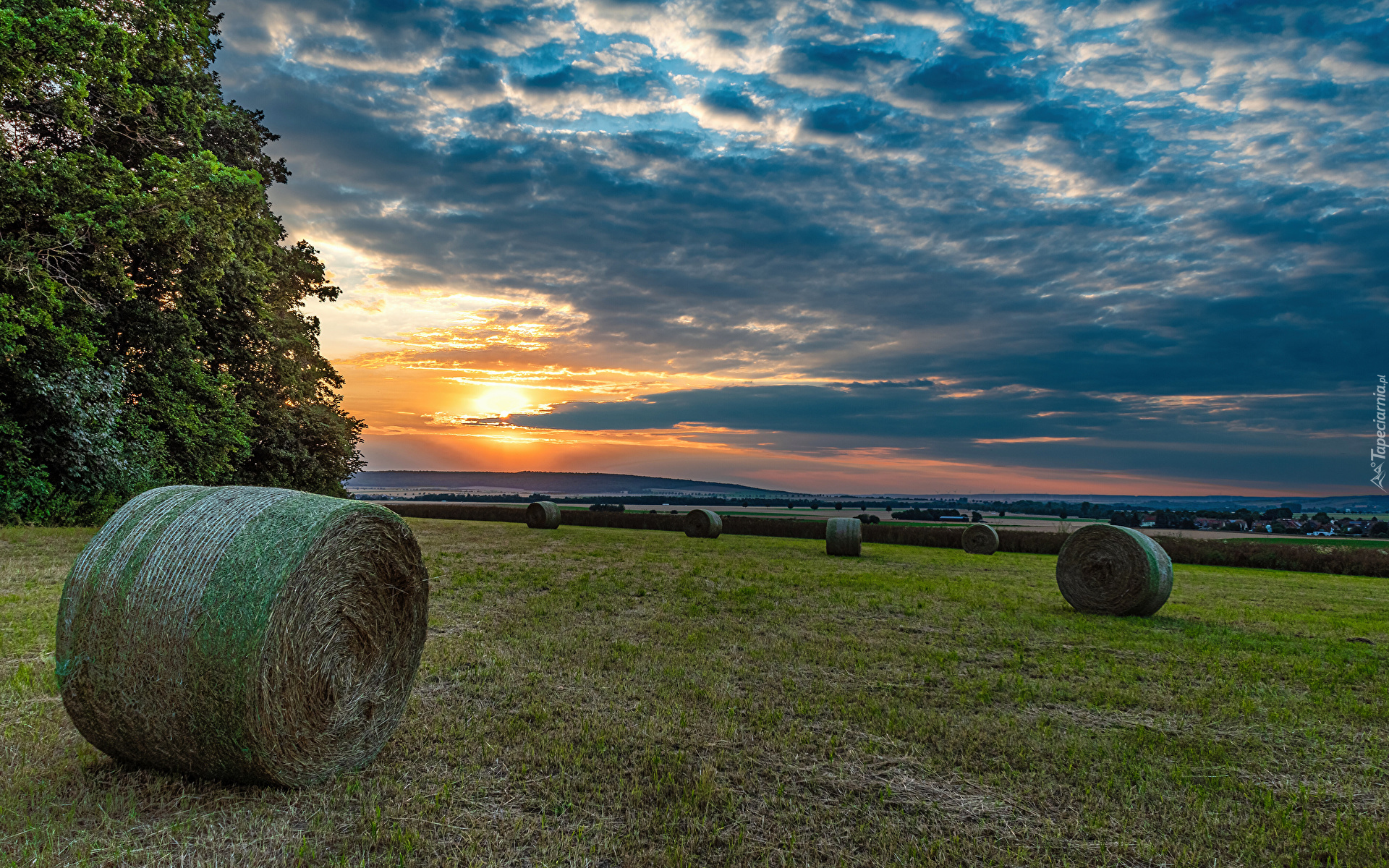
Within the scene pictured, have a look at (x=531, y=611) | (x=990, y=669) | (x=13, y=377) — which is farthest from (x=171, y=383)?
(x=990, y=669)

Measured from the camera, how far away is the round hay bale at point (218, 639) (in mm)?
5156

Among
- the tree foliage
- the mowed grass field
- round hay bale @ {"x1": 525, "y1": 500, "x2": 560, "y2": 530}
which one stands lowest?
round hay bale @ {"x1": 525, "y1": 500, "x2": 560, "y2": 530}

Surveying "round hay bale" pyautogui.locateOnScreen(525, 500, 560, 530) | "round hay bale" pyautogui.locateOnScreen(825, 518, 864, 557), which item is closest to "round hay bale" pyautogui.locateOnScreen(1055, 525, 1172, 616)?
"round hay bale" pyautogui.locateOnScreen(825, 518, 864, 557)

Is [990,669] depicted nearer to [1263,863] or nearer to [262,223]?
[1263,863]

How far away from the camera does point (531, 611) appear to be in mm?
13461

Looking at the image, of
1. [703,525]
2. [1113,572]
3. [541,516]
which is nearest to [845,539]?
[703,525]

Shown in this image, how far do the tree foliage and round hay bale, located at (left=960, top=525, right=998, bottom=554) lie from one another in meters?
33.7

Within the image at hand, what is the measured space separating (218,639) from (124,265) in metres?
20.9

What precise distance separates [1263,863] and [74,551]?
74.7 ft

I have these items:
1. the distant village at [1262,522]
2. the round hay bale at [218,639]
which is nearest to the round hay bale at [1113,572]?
the round hay bale at [218,639]

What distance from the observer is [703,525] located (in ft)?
145

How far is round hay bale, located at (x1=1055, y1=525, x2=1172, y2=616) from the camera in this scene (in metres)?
16.0

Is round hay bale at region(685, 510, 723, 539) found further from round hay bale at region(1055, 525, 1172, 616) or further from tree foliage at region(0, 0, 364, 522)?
round hay bale at region(1055, 525, 1172, 616)

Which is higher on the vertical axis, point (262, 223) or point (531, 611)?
point (262, 223)
